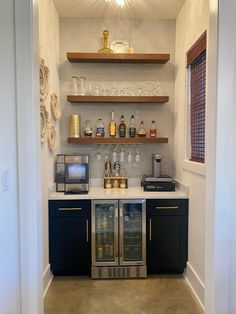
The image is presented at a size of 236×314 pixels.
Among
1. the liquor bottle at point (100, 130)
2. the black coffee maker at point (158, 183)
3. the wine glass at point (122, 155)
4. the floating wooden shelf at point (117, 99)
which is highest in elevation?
the floating wooden shelf at point (117, 99)

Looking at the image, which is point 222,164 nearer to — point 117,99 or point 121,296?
point 121,296

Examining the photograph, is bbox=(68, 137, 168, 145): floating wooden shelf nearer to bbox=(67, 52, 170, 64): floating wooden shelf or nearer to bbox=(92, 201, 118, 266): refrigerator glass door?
bbox=(92, 201, 118, 266): refrigerator glass door

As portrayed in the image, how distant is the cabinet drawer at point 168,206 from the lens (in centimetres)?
315

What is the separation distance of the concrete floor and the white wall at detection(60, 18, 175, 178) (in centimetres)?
130

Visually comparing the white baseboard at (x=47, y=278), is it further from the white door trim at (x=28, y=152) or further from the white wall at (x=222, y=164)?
the white wall at (x=222, y=164)

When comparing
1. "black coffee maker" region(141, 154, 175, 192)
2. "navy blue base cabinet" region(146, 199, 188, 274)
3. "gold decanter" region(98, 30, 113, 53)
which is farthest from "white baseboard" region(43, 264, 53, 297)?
"gold decanter" region(98, 30, 113, 53)

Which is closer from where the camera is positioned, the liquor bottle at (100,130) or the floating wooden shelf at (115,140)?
the floating wooden shelf at (115,140)

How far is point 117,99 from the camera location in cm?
354

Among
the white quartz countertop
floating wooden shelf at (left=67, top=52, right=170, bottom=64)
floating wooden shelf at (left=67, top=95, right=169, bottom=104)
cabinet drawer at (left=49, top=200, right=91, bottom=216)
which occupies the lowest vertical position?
cabinet drawer at (left=49, top=200, right=91, bottom=216)

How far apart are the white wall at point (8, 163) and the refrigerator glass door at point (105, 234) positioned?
1.50 metres

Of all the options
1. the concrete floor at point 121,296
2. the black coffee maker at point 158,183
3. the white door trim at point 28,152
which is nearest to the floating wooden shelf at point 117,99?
the black coffee maker at point 158,183

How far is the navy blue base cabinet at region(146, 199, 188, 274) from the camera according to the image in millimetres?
3154

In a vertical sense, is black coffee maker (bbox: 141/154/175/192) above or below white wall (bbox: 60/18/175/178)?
below

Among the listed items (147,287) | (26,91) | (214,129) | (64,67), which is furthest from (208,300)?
(64,67)
